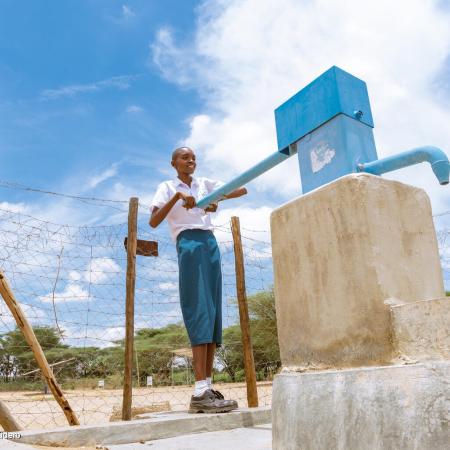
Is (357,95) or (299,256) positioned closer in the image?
(299,256)

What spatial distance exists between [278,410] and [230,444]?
2.72 ft

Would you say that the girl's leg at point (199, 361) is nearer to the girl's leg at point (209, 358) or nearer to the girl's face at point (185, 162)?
the girl's leg at point (209, 358)

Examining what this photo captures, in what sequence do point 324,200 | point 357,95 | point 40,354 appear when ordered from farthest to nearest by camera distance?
point 40,354
point 357,95
point 324,200

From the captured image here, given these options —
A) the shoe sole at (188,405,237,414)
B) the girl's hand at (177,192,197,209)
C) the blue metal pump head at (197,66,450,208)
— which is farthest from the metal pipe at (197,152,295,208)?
the shoe sole at (188,405,237,414)

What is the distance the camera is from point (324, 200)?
1.47 meters

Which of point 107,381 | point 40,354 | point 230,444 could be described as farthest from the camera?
point 107,381

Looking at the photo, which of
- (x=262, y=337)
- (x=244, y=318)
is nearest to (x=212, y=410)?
(x=244, y=318)

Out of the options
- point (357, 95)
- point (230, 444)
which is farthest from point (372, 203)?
point (230, 444)

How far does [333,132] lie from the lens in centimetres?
161

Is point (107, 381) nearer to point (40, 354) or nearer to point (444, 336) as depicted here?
point (40, 354)

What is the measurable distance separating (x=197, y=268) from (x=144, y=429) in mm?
958

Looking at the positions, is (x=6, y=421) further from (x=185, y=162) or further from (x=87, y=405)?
(x=87, y=405)

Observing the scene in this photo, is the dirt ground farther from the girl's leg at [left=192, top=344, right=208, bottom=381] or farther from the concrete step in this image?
the concrete step

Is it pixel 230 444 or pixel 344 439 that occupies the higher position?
pixel 344 439
